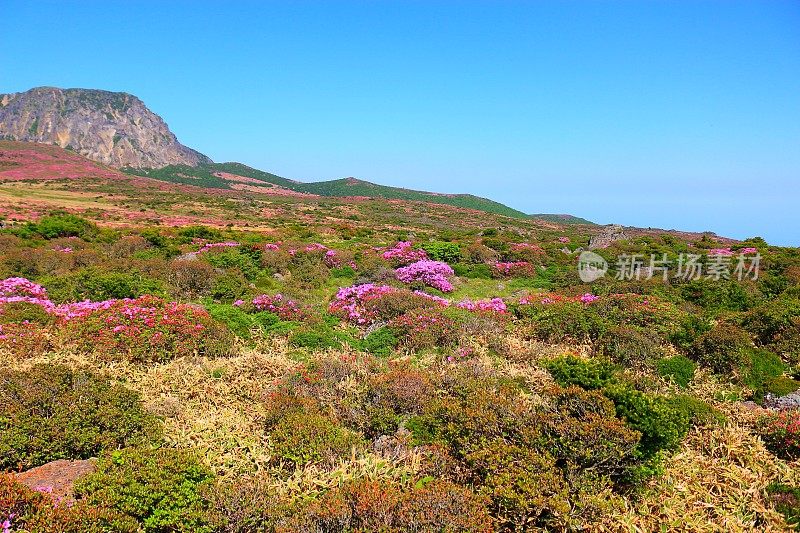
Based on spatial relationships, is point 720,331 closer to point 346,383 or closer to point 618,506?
point 618,506

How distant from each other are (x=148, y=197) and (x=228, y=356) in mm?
79488

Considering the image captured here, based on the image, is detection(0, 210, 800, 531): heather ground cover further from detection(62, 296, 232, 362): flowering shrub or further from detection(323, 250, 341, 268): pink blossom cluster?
detection(323, 250, 341, 268): pink blossom cluster

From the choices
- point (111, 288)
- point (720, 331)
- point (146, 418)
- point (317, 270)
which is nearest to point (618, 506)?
point (146, 418)

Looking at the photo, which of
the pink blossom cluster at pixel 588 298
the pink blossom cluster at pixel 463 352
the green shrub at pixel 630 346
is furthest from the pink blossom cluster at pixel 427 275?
the green shrub at pixel 630 346

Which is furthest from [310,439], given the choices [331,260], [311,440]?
[331,260]

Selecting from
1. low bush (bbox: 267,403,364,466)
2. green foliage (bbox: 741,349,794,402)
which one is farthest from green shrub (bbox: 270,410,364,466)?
green foliage (bbox: 741,349,794,402)

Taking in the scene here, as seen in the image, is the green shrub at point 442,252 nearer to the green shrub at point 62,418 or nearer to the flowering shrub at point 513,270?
the flowering shrub at point 513,270

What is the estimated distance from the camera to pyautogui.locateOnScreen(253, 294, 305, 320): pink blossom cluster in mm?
12188

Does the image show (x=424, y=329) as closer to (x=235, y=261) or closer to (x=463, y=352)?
(x=463, y=352)

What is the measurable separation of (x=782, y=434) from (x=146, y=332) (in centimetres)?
1144

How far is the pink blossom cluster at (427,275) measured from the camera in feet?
57.9

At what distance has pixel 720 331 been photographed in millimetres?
10305

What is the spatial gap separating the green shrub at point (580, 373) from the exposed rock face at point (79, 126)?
663 ft

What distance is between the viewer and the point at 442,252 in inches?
882
